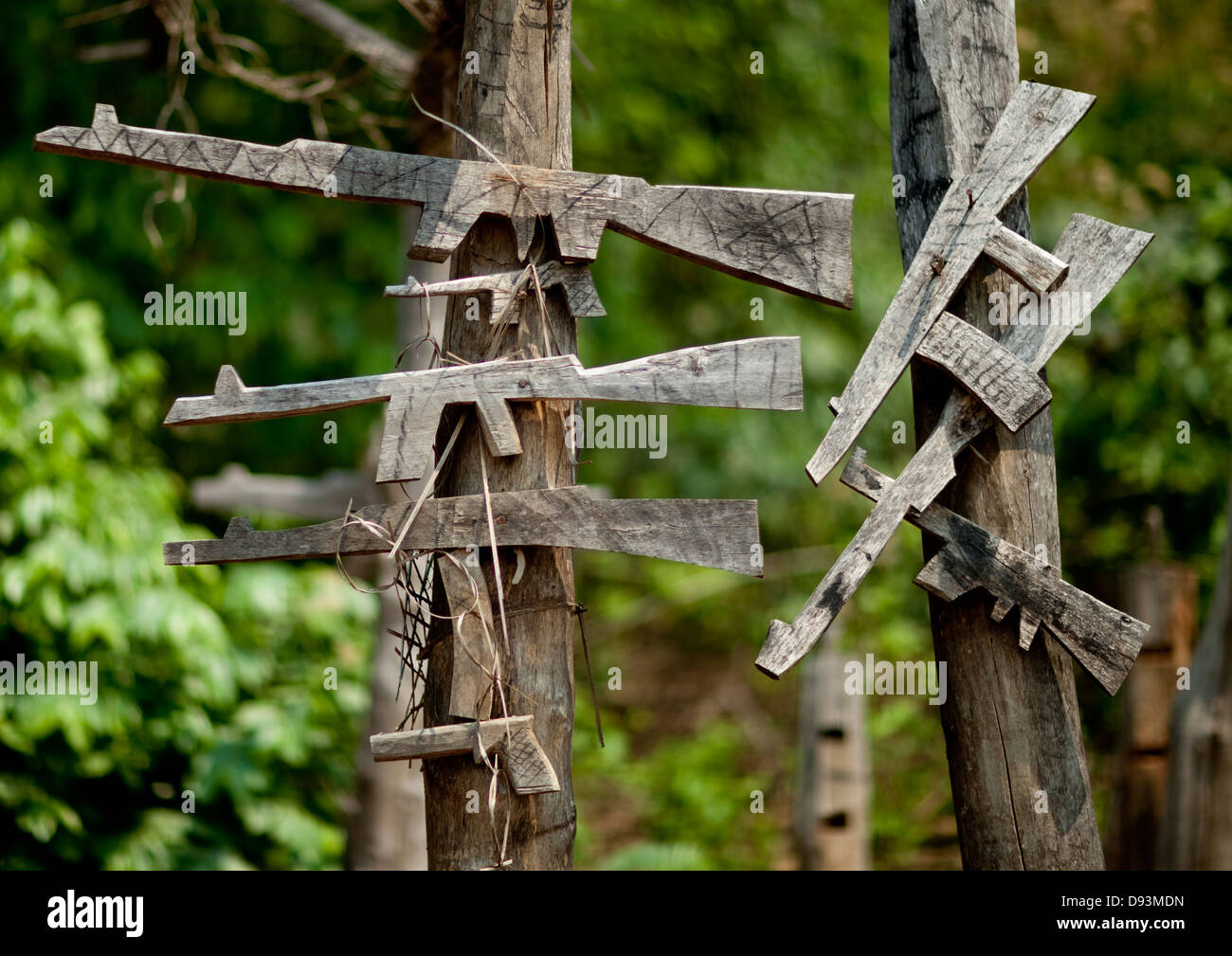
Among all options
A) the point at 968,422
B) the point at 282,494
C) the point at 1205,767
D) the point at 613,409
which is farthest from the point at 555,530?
the point at 613,409

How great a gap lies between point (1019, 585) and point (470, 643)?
1501 mm

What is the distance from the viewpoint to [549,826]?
2994mm

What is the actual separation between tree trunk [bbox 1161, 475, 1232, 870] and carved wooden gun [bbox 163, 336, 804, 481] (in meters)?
3.83

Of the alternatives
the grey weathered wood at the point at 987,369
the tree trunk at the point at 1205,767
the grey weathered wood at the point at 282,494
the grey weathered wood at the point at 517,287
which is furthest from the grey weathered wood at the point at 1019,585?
the grey weathered wood at the point at 282,494

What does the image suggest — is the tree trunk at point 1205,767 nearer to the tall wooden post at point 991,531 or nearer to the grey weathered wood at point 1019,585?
the tall wooden post at point 991,531

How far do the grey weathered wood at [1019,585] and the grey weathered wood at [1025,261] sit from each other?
64 cm

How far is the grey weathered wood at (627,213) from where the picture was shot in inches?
118

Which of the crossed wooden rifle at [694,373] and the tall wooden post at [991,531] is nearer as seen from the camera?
the crossed wooden rifle at [694,373]

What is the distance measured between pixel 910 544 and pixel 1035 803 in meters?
5.63

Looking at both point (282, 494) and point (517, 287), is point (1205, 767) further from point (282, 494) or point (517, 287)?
point (282, 494)

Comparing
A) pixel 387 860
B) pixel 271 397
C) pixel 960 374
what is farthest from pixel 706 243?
pixel 387 860
